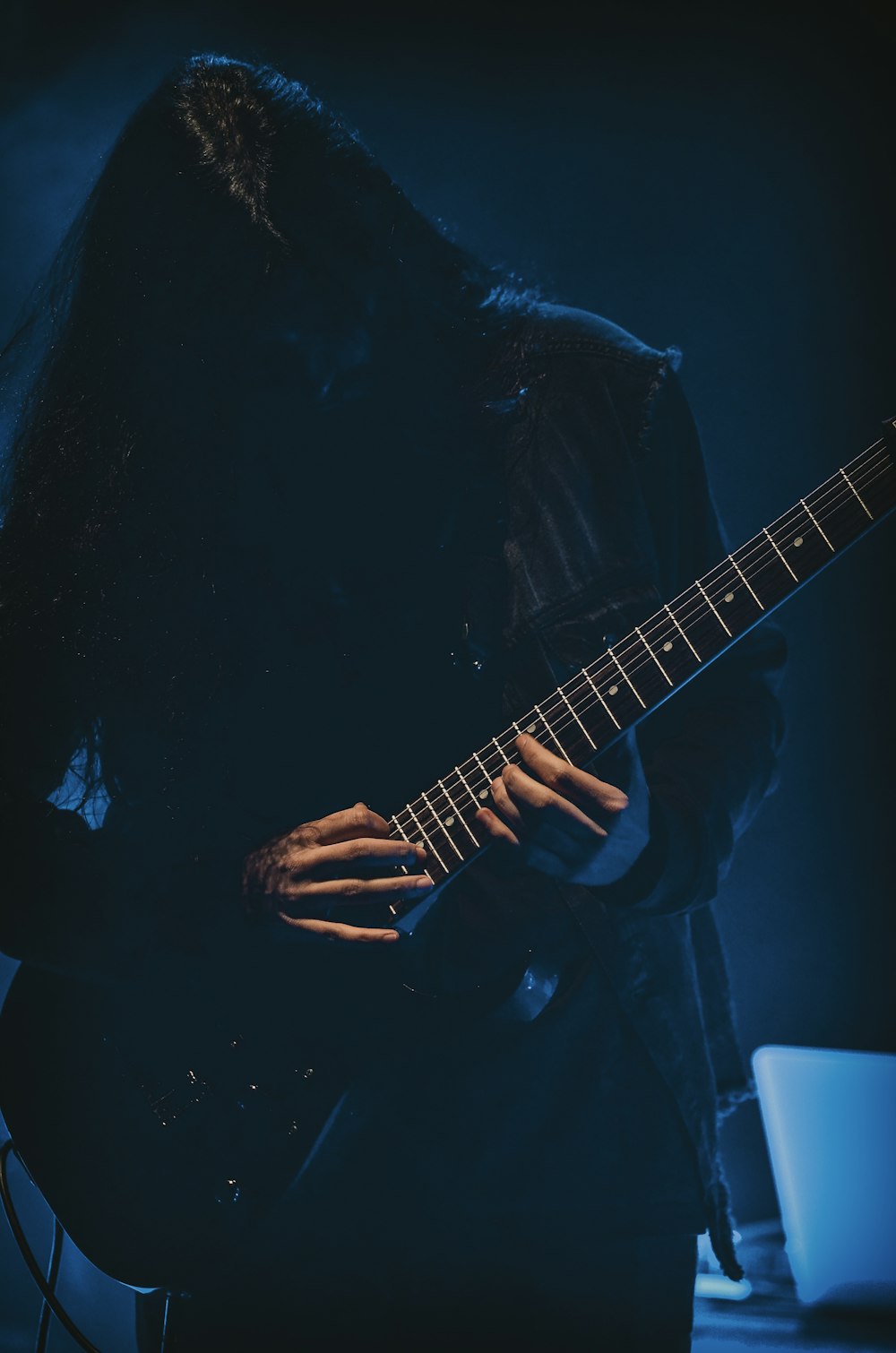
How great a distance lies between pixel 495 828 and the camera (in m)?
0.89

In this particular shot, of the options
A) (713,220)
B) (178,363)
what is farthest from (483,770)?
(713,220)

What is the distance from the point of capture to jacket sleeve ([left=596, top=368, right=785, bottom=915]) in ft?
2.94

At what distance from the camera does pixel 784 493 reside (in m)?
1.64

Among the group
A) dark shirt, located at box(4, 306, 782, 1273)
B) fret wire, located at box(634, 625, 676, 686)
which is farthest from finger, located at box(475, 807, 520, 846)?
fret wire, located at box(634, 625, 676, 686)

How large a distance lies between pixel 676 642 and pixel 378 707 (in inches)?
14.6

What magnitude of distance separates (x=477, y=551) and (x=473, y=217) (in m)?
0.86

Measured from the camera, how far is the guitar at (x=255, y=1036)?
0.87 m

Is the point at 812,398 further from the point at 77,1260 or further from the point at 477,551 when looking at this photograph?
the point at 77,1260

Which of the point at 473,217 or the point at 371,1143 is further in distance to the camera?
the point at 473,217

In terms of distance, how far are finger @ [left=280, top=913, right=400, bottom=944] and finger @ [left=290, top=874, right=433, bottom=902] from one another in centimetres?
2

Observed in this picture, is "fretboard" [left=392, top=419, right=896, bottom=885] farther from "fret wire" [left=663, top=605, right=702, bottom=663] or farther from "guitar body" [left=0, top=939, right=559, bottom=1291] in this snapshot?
"guitar body" [left=0, top=939, right=559, bottom=1291]

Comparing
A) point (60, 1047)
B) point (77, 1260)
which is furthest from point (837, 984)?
point (77, 1260)

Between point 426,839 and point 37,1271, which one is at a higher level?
point 426,839

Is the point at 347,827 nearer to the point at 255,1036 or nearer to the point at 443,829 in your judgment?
the point at 443,829
